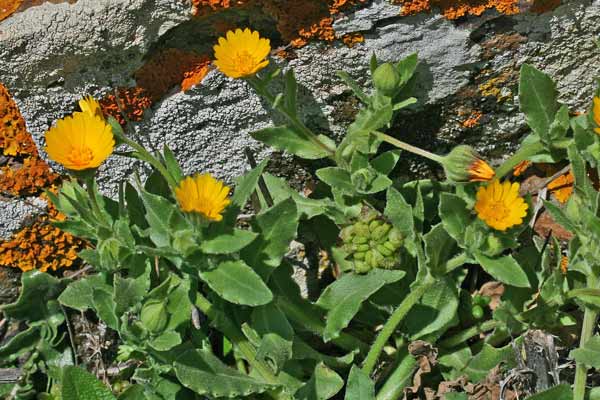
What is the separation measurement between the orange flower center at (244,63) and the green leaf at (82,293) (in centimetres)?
91

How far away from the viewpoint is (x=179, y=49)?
3.14 metres

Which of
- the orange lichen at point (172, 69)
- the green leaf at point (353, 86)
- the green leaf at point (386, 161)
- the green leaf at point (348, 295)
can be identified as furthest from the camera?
the orange lichen at point (172, 69)

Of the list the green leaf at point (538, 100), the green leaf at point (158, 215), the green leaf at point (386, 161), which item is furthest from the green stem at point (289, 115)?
the green leaf at point (538, 100)

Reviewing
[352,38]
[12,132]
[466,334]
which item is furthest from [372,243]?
[12,132]

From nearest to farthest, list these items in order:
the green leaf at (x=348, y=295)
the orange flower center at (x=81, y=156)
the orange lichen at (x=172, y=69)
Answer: the orange flower center at (x=81, y=156)
the green leaf at (x=348, y=295)
the orange lichen at (x=172, y=69)

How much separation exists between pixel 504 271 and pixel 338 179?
0.66 m

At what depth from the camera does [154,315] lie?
103 inches

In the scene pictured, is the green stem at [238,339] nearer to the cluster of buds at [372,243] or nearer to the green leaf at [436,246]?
the cluster of buds at [372,243]

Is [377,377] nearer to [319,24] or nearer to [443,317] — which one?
[443,317]

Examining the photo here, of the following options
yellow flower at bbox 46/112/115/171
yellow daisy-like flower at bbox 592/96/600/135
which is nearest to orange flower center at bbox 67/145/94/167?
yellow flower at bbox 46/112/115/171

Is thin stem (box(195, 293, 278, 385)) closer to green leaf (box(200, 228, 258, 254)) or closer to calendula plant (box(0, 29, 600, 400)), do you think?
calendula plant (box(0, 29, 600, 400))

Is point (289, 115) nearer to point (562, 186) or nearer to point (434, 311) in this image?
point (434, 311)

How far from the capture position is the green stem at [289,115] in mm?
2828

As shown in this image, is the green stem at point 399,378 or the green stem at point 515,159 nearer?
the green stem at point 515,159
